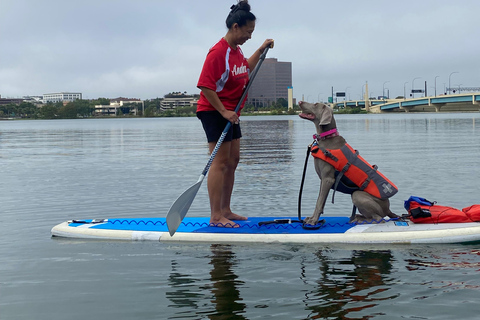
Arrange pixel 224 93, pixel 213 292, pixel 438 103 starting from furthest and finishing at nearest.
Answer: pixel 438 103
pixel 224 93
pixel 213 292

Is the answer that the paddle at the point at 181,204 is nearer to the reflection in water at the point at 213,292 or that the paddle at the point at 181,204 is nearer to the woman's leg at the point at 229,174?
the woman's leg at the point at 229,174

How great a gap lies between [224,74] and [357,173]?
1.97 metres

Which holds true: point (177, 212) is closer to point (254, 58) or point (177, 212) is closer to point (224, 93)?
point (224, 93)

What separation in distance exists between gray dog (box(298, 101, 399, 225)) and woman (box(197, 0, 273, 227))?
0.88m

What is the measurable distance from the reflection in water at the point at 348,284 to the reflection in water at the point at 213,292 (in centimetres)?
65

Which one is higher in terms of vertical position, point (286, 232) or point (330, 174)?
point (330, 174)

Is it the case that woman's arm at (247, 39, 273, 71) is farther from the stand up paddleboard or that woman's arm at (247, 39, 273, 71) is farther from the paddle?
the stand up paddleboard

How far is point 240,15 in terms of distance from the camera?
7.27 meters

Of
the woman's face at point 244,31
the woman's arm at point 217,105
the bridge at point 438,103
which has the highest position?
the bridge at point 438,103

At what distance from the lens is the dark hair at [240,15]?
7281 millimetres

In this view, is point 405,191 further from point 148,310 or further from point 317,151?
point 148,310

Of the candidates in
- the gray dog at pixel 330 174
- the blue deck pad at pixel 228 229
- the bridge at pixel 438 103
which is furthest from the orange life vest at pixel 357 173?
the bridge at pixel 438 103

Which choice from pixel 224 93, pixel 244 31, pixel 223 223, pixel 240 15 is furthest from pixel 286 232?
pixel 240 15

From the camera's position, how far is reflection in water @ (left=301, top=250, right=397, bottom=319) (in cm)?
500
